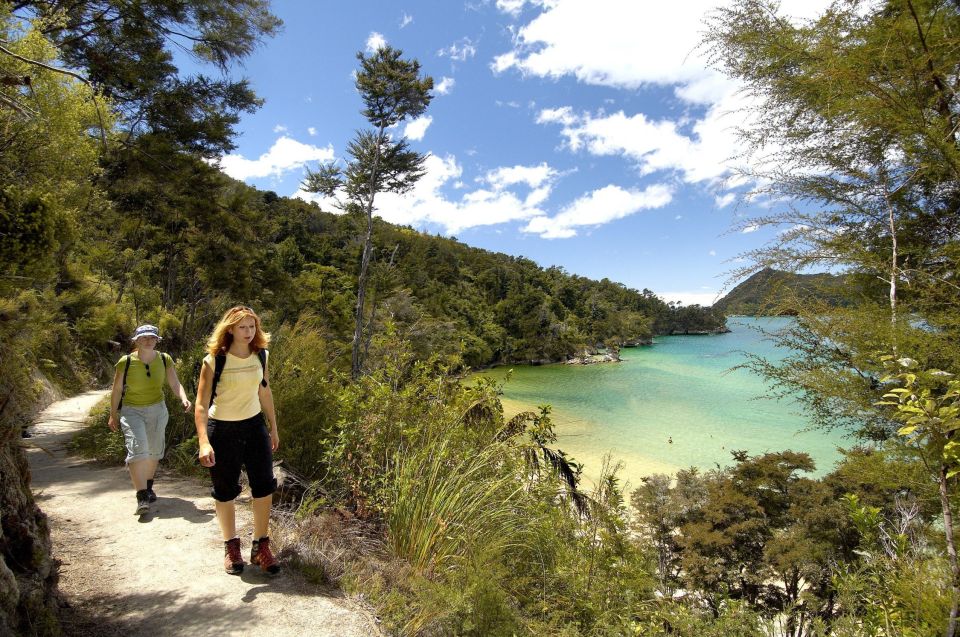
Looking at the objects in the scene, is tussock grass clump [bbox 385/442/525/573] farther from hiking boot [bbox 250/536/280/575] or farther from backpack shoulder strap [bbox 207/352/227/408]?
backpack shoulder strap [bbox 207/352/227/408]

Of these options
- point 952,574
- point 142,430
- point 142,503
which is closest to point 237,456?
point 142,503

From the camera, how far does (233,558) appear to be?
7.82ft

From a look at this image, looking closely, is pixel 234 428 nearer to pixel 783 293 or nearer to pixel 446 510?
pixel 446 510

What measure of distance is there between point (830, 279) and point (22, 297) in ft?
35.8

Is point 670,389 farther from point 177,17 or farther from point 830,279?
point 177,17

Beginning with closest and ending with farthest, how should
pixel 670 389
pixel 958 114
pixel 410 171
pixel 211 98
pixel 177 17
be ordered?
pixel 958 114, pixel 177 17, pixel 211 98, pixel 410 171, pixel 670 389

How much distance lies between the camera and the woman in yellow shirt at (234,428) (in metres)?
2.39

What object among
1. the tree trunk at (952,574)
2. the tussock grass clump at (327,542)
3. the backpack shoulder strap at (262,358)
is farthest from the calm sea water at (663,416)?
the backpack shoulder strap at (262,358)

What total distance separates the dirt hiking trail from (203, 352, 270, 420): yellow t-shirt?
74 centimetres

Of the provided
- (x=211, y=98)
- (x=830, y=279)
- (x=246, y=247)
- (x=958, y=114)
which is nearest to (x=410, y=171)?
(x=246, y=247)

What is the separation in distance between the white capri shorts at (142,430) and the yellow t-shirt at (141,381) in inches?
2.2

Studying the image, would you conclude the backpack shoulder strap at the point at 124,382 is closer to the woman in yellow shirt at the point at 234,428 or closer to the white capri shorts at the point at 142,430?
the white capri shorts at the point at 142,430

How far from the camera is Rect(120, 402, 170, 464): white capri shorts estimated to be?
10.8 feet

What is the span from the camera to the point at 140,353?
335 cm
